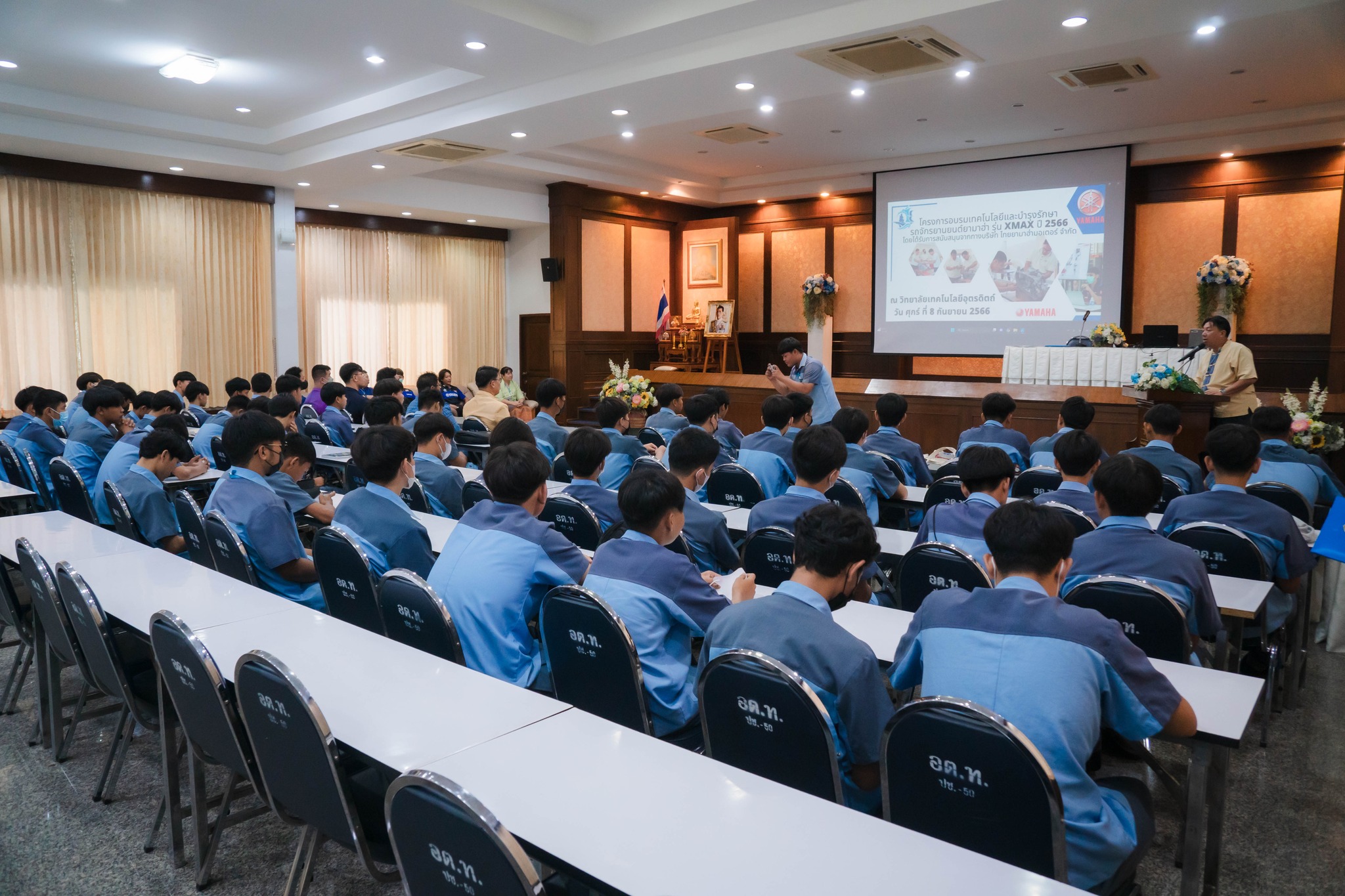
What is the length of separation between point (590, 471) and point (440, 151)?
6627mm

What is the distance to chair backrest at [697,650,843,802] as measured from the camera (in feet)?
5.63

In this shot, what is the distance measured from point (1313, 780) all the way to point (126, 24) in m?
8.30

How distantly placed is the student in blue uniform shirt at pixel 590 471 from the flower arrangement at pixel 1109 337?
6.96 m

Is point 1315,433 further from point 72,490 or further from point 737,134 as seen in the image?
point 72,490

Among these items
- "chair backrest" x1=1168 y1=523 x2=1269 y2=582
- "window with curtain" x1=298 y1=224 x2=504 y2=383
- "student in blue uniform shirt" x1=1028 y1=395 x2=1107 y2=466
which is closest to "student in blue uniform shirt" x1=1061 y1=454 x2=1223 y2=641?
"chair backrest" x1=1168 y1=523 x2=1269 y2=582

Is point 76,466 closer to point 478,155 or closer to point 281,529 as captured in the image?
point 281,529

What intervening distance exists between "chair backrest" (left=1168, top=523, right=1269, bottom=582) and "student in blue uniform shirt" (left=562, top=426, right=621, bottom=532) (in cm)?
223

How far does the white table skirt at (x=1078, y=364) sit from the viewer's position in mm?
8469

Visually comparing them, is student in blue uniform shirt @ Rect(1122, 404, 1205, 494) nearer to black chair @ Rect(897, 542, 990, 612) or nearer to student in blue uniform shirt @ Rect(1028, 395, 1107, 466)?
student in blue uniform shirt @ Rect(1028, 395, 1107, 466)

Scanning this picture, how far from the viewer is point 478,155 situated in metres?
9.39

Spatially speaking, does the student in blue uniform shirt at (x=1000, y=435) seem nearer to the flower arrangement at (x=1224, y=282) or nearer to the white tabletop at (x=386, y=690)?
the white tabletop at (x=386, y=690)

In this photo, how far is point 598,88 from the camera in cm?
709

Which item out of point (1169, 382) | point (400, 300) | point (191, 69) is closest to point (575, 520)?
point (1169, 382)

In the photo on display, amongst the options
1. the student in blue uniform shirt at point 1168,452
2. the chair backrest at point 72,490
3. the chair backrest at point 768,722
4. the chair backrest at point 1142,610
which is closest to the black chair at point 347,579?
the chair backrest at point 768,722
